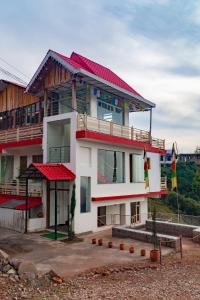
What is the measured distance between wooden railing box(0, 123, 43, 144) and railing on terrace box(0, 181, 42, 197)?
3880 mm

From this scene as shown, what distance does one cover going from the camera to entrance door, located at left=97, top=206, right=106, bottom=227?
22.5m

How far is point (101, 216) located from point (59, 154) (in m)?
6.00

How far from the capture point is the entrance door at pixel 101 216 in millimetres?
22475

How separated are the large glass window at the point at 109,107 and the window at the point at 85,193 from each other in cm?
602

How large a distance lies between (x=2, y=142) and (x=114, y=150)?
1072cm

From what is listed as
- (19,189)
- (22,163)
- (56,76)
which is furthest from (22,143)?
(56,76)

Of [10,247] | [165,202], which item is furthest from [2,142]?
[165,202]

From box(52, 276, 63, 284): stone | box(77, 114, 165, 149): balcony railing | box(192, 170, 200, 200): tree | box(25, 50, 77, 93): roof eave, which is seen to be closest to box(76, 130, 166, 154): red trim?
box(77, 114, 165, 149): balcony railing

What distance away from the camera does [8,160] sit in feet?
93.4

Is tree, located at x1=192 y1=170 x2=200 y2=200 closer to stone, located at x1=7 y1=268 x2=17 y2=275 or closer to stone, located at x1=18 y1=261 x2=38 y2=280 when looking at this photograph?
stone, located at x1=18 y1=261 x2=38 y2=280

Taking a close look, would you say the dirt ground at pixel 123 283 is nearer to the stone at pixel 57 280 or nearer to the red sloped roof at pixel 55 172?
the stone at pixel 57 280

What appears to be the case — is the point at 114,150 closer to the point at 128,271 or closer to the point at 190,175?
the point at 128,271

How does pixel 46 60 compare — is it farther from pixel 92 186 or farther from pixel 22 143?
pixel 92 186

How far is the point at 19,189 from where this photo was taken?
23859 mm
